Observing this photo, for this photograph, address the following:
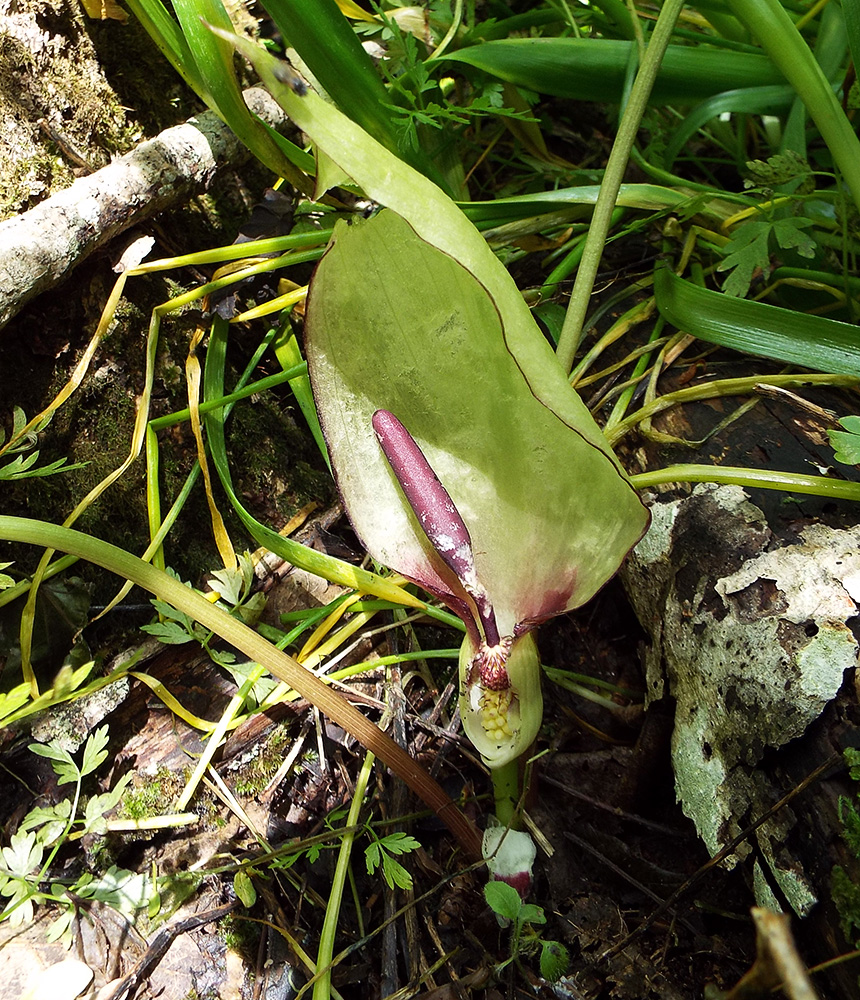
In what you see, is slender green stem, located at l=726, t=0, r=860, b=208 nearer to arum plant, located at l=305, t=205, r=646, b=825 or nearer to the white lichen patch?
the white lichen patch

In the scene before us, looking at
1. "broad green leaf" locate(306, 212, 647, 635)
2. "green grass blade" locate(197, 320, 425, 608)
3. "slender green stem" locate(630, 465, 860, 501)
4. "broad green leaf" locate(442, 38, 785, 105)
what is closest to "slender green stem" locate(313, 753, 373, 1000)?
"green grass blade" locate(197, 320, 425, 608)

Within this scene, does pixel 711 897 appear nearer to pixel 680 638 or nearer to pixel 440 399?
pixel 680 638

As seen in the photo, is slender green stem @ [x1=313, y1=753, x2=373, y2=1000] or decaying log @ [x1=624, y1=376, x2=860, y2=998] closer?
decaying log @ [x1=624, y1=376, x2=860, y2=998]

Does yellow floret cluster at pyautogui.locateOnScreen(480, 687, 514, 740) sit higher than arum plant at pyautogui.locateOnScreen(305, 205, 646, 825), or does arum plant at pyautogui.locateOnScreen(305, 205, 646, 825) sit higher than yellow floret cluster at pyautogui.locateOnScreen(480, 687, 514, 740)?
arum plant at pyautogui.locateOnScreen(305, 205, 646, 825)

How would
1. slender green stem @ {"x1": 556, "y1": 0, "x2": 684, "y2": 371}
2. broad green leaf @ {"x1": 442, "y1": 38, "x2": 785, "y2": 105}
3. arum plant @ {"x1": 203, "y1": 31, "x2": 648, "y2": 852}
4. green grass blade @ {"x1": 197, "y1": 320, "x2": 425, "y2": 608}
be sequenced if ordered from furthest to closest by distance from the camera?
broad green leaf @ {"x1": 442, "y1": 38, "x2": 785, "y2": 105} → green grass blade @ {"x1": 197, "y1": 320, "x2": 425, "y2": 608} → slender green stem @ {"x1": 556, "y1": 0, "x2": 684, "y2": 371} → arum plant @ {"x1": 203, "y1": 31, "x2": 648, "y2": 852}

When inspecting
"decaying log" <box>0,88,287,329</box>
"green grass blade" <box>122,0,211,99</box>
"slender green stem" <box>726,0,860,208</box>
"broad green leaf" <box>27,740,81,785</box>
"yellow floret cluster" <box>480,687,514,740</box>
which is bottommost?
"yellow floret cluster" <box>480,687,514,740</box>

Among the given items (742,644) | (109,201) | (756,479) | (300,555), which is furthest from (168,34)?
(742,644)

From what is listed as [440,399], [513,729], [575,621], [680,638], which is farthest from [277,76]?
[575,621]
